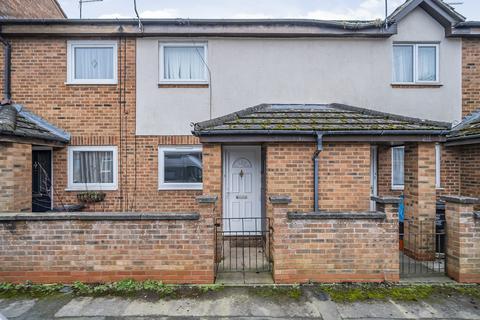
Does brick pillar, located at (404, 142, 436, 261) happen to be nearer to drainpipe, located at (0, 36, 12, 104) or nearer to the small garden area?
the small garden area

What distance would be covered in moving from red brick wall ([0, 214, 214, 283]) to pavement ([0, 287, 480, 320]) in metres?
0.47

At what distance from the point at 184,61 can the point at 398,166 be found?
6.29m

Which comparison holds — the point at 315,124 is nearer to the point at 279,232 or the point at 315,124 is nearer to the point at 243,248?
the point at 279,232

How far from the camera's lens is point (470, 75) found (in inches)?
317

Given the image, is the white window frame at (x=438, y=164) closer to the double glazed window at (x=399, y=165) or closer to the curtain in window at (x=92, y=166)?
the double glazed window at (x=399, y=165)

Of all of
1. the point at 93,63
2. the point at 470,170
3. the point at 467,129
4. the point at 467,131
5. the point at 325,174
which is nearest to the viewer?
the point at 325,174

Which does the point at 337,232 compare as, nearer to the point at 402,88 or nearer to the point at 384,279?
the point at 384,279

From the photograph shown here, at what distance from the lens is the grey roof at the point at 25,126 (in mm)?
5996

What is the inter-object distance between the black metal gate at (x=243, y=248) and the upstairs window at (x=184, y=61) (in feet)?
12.7

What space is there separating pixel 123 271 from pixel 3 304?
1.67 m

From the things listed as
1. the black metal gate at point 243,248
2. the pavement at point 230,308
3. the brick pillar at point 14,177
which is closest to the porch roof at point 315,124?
the black metal gate at point 243,248

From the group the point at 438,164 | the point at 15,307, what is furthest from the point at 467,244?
the point at 15,307

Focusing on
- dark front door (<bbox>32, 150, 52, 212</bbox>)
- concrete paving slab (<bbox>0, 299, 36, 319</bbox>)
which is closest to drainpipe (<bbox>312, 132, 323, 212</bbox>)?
concrete paving slab (<bbox>0, 299, 36, 319</bbox>)

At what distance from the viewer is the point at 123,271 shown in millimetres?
5035
